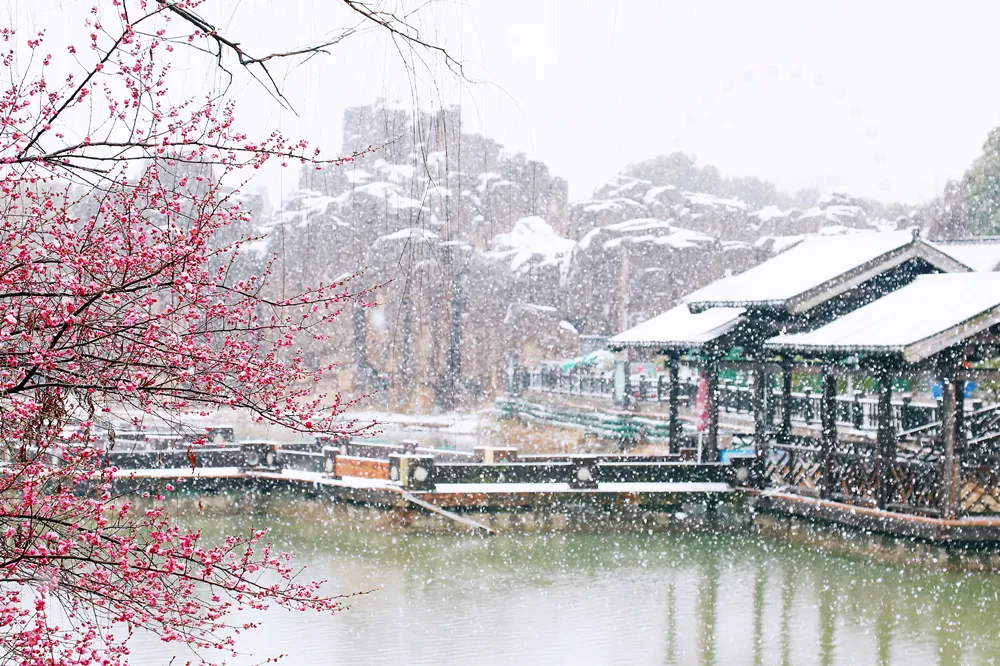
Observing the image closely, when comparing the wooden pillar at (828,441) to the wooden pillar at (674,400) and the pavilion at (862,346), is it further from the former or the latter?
the wooden pillar at (674,400)

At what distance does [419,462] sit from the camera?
51.9 feet

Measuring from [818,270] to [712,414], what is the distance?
3.00m

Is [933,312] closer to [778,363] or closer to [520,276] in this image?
[778,363]

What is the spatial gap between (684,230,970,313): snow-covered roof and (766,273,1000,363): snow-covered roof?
1.33 feet

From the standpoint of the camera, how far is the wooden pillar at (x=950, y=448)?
12.6 metres

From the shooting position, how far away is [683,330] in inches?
706

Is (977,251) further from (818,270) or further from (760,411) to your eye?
(760,411)

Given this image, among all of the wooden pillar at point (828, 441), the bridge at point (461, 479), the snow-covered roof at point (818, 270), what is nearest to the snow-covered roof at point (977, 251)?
the snow-covered roof at point (818, 270)

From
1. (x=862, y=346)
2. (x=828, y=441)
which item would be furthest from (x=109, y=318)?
(x=828, y=441)

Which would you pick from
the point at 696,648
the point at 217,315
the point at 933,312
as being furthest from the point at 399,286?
the point at 217,315

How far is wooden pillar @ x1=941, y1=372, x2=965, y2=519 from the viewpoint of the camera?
12.6 meters

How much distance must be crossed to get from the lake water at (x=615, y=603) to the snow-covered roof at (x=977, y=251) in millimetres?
13726

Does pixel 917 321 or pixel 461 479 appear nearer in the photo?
pixel 917 321

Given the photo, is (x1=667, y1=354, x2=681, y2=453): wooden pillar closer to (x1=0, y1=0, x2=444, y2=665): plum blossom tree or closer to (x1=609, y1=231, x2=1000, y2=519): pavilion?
(x1=609, y1=231, x2=1000, y2=519): pavilion
